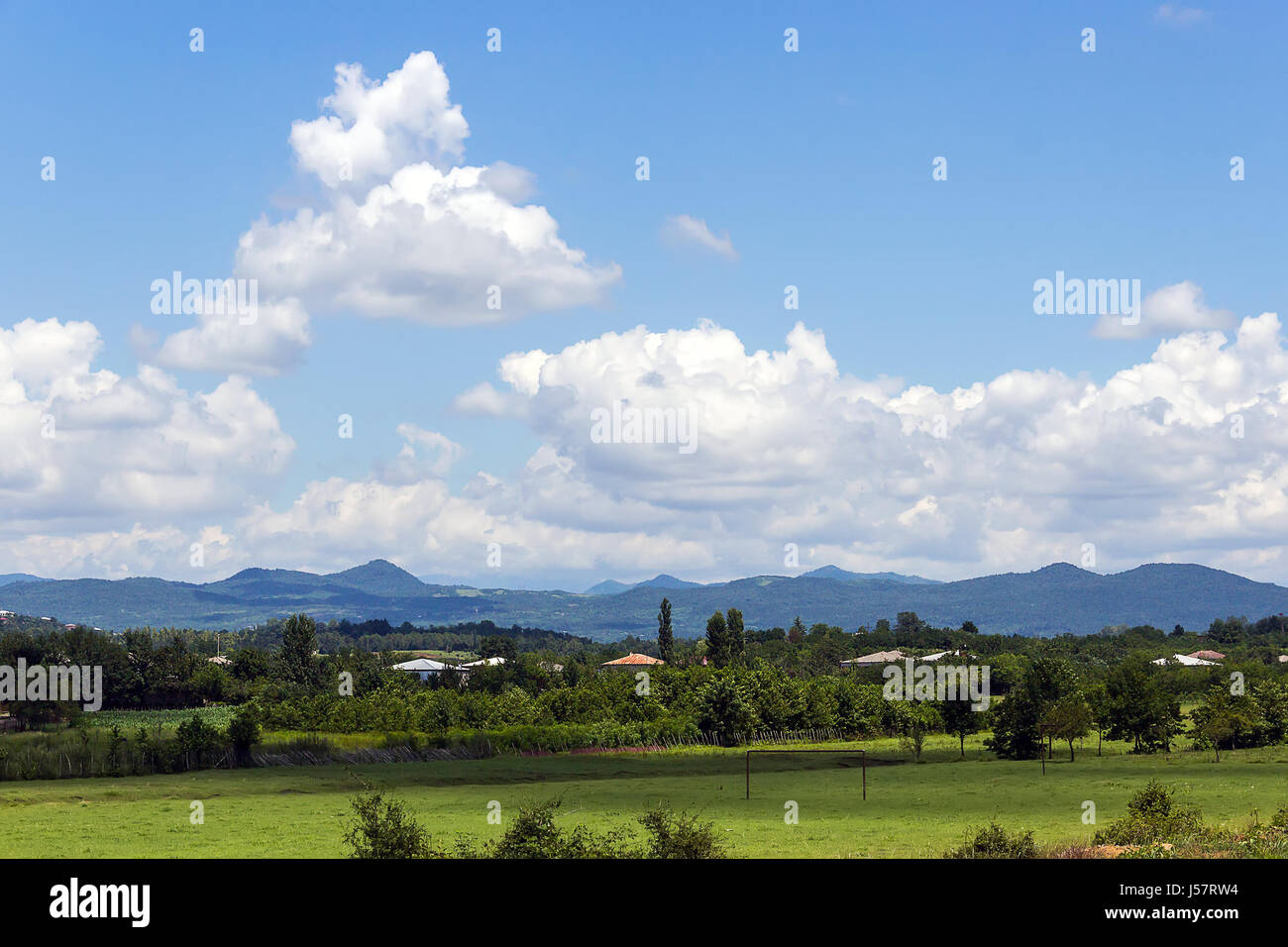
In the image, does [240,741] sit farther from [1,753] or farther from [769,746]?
[769,746]

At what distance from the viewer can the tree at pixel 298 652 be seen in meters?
165

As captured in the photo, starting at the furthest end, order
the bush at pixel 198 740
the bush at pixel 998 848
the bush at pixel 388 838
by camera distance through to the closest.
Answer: the bush at pixel 198 740 < the bush at pixel 998 848 < the bush at pixel 388 838

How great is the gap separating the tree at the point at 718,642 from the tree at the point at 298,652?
57133mm

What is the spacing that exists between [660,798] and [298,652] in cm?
11384

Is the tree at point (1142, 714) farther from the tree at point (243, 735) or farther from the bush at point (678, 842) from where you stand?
the bush at point (678, 842)

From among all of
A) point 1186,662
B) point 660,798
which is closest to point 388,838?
point 660,798

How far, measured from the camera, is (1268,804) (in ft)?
179

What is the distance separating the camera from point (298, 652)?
168m

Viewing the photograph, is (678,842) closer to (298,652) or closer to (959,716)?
(959,716)

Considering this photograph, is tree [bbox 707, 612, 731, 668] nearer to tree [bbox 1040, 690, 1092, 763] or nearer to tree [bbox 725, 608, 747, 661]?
tree [bbox 725, 608, 747, 661]

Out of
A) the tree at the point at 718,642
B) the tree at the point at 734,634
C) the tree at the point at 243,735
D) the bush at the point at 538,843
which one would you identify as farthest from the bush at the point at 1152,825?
the tree at the point at 734,634
